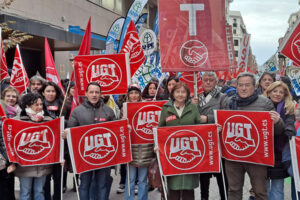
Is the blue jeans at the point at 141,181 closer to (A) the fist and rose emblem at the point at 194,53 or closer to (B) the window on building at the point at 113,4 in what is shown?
(A) the fist and rose emblem at the point at 194,53

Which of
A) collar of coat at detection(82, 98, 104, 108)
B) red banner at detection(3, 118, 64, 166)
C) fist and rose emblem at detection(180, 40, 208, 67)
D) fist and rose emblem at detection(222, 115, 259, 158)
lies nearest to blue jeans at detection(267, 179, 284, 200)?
fist and rose emblem at detection(222, 115, 259, 158)

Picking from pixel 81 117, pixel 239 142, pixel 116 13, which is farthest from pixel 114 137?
pixel 116 13

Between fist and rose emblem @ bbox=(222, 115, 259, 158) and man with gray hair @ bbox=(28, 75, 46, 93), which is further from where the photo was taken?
man with gray hair @ bbox=(28, 75, 46, 93)

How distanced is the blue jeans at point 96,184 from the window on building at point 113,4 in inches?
675

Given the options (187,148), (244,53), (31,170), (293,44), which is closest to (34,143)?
(31,170)

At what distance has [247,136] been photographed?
3992mm

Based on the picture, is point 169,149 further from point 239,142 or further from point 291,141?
point 291,141

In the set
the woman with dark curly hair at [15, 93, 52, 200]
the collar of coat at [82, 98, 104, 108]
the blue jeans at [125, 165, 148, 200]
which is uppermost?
the collar of coat at [82, 98, 104, 108]

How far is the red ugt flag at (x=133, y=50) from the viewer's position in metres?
6.09

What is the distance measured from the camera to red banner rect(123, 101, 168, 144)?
15.6ft

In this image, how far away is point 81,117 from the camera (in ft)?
14.2

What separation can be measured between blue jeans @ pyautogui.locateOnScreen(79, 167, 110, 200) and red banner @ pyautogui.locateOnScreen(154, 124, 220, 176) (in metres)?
0.93

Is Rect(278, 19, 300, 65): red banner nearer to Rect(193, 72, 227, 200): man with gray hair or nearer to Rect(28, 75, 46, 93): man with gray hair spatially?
Rect(193, 72, 227, 200): man with gray hair

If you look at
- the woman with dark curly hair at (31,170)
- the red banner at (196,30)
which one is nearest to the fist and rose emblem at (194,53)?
the red banner at (196,30)
